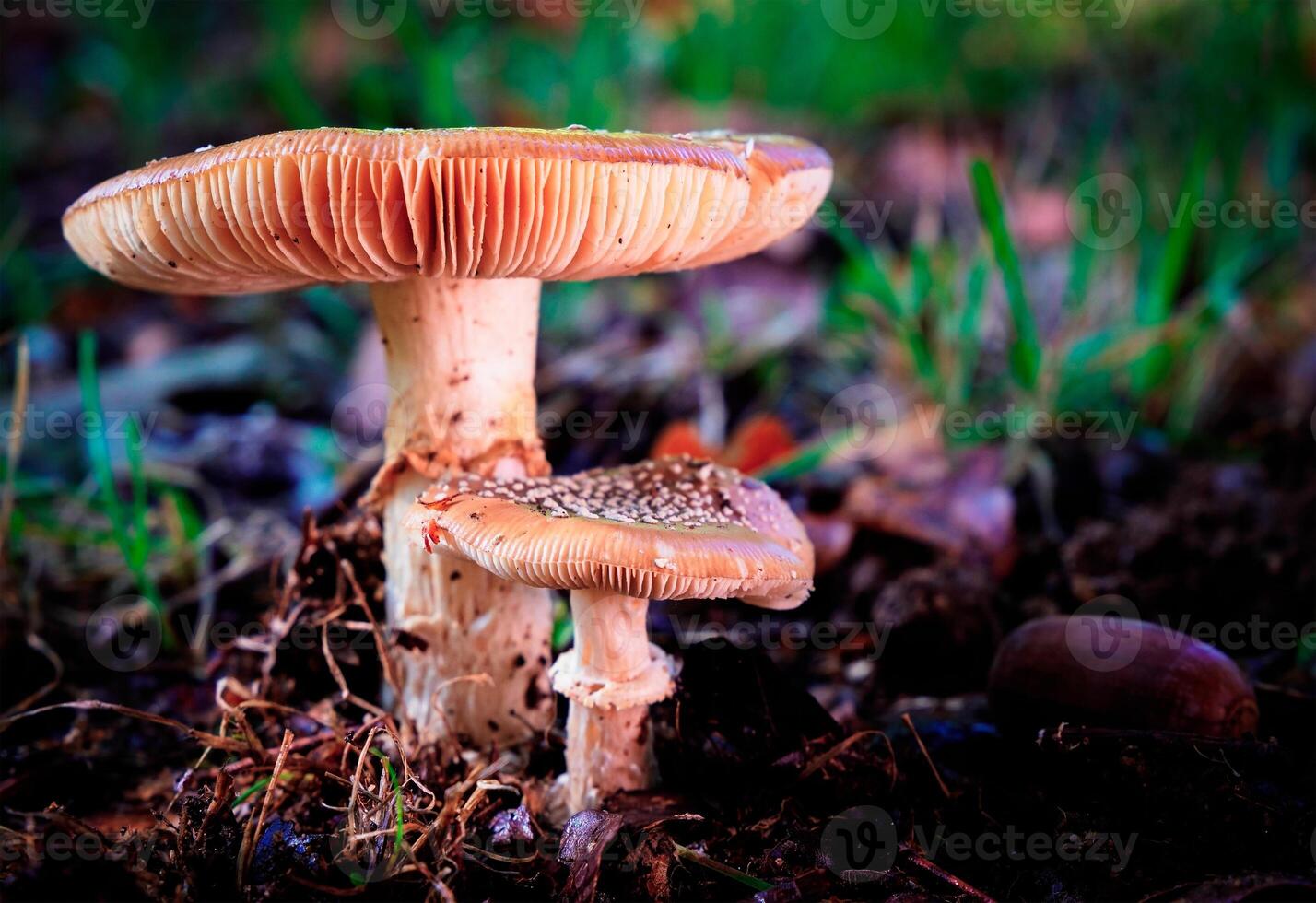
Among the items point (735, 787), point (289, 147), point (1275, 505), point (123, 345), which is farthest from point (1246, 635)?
point (123, 345)

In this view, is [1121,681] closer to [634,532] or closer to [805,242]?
[634,532]

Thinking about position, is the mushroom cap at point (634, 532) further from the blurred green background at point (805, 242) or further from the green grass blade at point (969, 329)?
the green grass blade at point (969, 329)

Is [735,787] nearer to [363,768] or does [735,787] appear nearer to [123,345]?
[363,768]

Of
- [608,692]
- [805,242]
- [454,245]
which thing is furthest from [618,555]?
[805,242]

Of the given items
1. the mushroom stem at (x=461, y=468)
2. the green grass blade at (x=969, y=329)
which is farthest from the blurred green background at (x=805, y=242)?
the mushroom stem at (x=461, y=468)

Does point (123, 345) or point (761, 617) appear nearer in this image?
point (761, 617)

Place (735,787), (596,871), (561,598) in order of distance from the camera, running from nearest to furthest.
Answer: (596,871) < (735,787) < (561,598)

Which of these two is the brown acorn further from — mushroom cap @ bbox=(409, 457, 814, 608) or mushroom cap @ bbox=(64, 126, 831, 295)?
mushroom cap @ bbox=(64, 126, 831, 295)

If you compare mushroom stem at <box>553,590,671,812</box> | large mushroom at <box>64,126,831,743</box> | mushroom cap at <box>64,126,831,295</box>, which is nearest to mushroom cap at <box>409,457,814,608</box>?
mushroom stem at <box>553,590,671,812</box>
